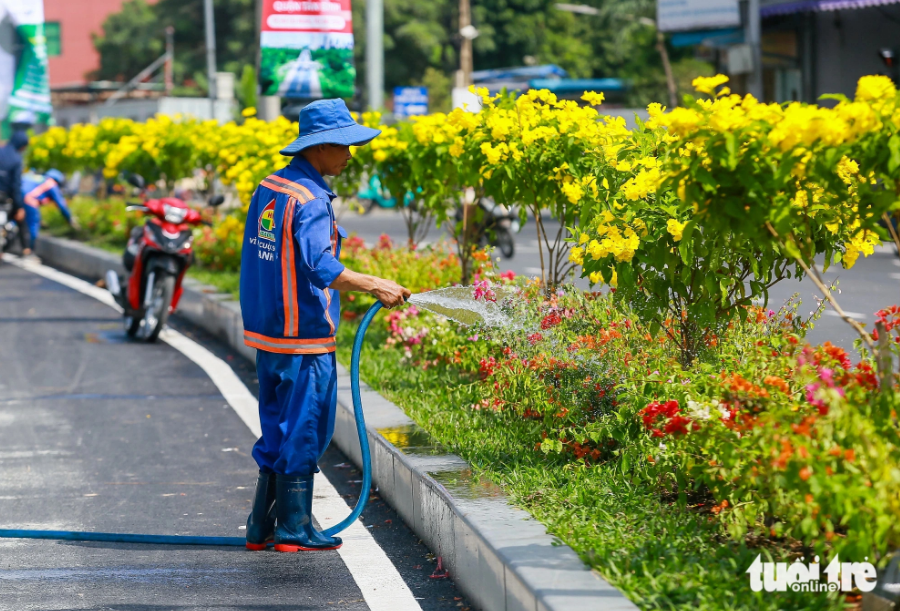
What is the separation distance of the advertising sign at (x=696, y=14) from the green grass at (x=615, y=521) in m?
22.7

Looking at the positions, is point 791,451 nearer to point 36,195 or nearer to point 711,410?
point 711,410

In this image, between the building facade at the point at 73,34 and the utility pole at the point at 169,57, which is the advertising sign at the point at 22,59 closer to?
the utility pole at the point at 169,57

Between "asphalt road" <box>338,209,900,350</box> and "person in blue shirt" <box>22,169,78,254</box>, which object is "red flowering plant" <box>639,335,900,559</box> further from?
"person in blue shirt" <box>22,169,78,254</box>

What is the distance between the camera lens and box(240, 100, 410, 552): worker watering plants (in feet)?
15.5

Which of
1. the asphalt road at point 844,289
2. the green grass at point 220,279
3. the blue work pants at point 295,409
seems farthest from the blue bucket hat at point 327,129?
the green grass at point 220,279

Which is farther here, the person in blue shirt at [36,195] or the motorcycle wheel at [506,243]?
the motorcycle wheel at [506,243]

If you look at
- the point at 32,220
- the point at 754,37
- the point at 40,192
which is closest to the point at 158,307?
the point at 40,192

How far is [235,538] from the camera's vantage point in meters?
5.05

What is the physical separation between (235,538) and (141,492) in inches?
43.6

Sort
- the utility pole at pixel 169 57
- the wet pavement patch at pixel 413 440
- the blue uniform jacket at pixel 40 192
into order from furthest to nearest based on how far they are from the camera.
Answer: the utility pole at pixel 169 57 < the blue uniform jacket at pixel 40 192 < the wet pavement patch at pixel 413 440

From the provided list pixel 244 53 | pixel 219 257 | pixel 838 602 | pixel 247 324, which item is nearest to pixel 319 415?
pixel 247 324

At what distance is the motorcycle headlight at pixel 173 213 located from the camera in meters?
10.5

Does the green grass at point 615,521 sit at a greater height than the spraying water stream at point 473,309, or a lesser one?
lesser

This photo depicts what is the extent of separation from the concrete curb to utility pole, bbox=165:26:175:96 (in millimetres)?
56126
